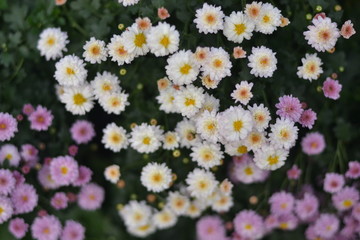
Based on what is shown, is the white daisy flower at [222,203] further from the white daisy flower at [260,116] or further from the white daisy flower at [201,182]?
the white daisy flower at [260,116]

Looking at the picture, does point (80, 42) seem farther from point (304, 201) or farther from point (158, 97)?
point (304, 201)

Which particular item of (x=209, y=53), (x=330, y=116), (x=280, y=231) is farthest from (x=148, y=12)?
(x=280, y=231)

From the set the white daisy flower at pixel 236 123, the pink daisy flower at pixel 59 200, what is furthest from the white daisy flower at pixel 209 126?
the pink daisy flower at pixel 59 200

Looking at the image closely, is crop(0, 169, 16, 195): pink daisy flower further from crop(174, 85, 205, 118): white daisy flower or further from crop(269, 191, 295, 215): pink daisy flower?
crop(269, 191, 295, 215): pink daisy flower

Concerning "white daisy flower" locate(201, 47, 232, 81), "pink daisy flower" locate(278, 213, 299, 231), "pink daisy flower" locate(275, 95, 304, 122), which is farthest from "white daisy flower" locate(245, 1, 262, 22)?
"pink daisy flower" locate(278, 213, 299, 231)

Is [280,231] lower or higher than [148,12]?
lower

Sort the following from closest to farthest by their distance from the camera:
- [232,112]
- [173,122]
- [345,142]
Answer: [232,112]
[173,122]
[345,142]

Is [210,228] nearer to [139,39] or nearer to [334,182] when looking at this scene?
[334,182]
